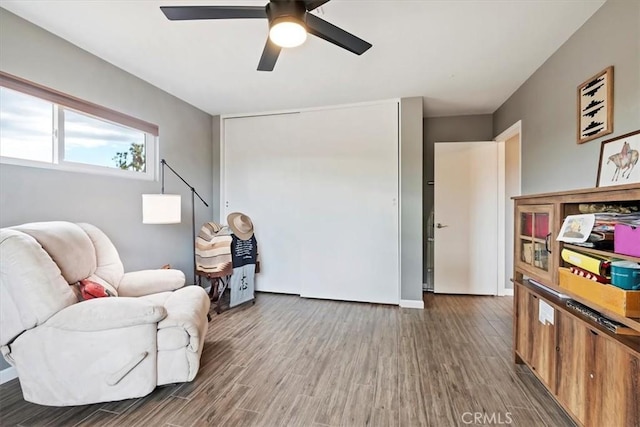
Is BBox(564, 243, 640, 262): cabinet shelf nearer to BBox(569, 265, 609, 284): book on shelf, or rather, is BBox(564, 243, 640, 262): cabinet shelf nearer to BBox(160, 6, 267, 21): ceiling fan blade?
BBox(569, 265, 609, 284): book on shelf

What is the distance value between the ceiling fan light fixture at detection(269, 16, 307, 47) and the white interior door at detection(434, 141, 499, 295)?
2.99 meters

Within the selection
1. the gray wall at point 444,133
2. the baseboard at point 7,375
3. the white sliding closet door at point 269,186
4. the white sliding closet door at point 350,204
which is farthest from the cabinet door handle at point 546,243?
the baseboard at point 7,375

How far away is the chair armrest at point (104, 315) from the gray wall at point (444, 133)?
3618mm

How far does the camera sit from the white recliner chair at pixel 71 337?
157cm

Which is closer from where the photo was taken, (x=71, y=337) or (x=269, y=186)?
(x=71, y=337)

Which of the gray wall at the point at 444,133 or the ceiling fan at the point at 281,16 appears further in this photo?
the gray wall at the point at 444,133

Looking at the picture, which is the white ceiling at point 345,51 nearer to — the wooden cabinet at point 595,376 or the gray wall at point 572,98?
the gray wall at point 572,98

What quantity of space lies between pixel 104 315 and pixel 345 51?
100 inches

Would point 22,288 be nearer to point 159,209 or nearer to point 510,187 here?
point 159,209

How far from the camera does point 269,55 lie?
6.26ft

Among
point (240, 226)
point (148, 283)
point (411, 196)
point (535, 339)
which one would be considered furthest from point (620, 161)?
point (148, 283)

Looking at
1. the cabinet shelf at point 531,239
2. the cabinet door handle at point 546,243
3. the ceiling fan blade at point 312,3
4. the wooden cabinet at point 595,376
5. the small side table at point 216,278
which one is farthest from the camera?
the small side table at point 216,278

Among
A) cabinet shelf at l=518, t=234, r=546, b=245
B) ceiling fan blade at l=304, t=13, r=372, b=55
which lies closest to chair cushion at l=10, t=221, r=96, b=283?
ceiling fan blade at l=304, t=13, r=372, b=55

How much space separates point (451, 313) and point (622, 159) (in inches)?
83.1
